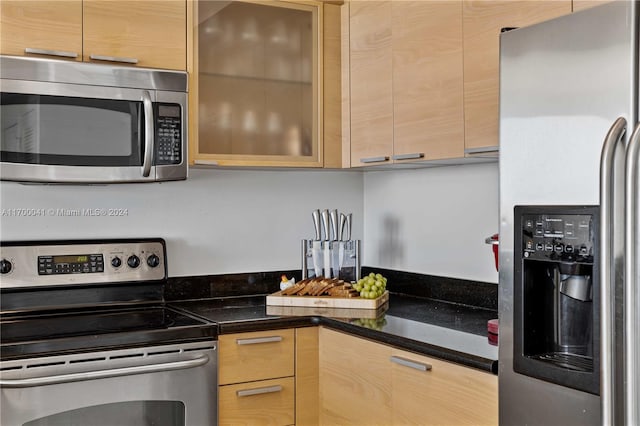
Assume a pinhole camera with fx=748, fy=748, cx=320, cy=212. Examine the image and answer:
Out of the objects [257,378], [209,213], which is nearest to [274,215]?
[209,213]

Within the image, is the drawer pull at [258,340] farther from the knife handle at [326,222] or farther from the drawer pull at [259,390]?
the knife handle at [326,222]

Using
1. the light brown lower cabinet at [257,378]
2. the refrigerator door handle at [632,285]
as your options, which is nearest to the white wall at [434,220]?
the light brown lower cabinet at [257,378]

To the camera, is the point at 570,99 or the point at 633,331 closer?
the point at 633,331

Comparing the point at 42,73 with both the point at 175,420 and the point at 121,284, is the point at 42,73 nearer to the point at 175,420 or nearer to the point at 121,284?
the point at 121,284

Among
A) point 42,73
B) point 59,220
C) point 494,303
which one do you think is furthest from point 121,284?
point 494,303

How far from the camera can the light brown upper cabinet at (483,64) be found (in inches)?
89.4

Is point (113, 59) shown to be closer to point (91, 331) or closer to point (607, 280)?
point (91, 331)

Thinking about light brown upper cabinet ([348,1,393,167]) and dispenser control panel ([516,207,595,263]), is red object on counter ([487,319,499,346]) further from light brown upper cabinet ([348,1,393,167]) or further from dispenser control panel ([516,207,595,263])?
light brown upper cabinet ([348,1,393,167])

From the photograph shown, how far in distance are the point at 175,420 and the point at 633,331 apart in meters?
1.55

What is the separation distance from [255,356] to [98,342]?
54 centimetres

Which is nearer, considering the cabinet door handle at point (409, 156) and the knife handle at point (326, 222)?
the cabinet door handle at point (409, 156)

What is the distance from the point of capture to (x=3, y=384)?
215 cm

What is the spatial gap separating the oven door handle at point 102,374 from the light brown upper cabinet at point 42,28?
108 centimetres

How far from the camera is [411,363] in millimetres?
2176
